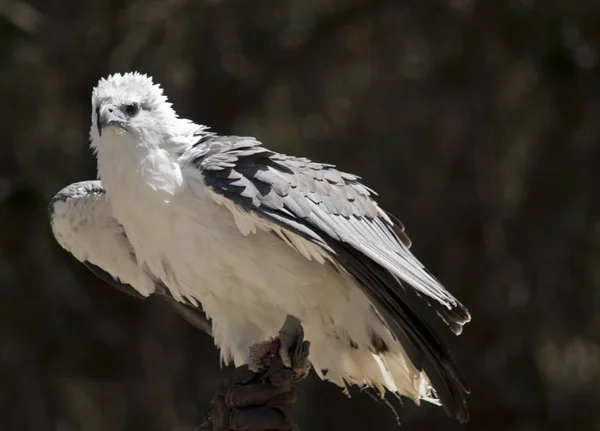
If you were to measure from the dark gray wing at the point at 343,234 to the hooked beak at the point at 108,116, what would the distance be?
0.33 metres

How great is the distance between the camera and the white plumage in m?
3.81

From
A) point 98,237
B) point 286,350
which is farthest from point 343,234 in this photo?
point 98,237

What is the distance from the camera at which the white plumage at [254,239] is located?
3.81 metres

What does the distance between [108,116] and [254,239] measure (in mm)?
751

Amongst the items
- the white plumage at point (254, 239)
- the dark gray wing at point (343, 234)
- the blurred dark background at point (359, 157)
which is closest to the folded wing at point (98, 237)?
the white plumage at point (254, 239)

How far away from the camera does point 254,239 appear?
12.8ft

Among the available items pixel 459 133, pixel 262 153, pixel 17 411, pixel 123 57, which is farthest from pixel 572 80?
pixel 17 411

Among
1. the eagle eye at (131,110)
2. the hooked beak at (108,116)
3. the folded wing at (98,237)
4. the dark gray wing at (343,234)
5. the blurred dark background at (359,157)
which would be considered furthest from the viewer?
the blurred dark background at (359,157)

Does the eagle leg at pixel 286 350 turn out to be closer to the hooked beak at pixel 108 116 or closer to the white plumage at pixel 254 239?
the white plumage at pixel 254 239

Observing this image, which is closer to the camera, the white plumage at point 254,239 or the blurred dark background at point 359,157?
the white plumage at point 254,239

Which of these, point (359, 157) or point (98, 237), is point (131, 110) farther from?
point (359, 157)

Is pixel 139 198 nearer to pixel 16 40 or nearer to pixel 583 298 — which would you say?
pixel 16 40

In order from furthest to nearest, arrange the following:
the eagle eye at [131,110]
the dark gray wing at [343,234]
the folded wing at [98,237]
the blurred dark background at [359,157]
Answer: the blurred dark background at [359,157]
the folded wing at [98,237]
the eagle eye at [131,110]
the dark gray wing at [343,234]

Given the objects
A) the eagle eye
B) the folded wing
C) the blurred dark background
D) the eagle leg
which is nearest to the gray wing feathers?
the eagle eye
